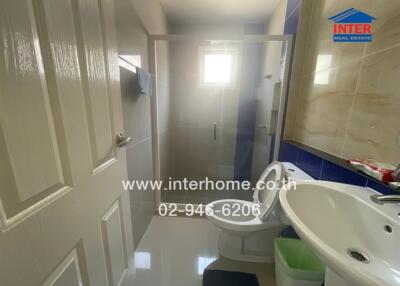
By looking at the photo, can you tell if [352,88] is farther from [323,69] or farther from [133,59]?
[133,59]

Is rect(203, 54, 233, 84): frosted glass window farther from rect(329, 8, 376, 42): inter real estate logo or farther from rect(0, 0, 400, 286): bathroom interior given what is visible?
rect(329, 8, 376, 42): inter real estate logo

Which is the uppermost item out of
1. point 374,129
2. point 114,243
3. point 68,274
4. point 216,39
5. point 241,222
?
point 216,39

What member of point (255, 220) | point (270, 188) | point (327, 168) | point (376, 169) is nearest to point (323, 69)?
point (327, 168)

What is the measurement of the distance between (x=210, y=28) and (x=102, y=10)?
83.4 inches

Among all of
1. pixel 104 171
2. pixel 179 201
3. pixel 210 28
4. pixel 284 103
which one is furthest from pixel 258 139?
pixel 104 171

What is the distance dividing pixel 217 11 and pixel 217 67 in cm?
62

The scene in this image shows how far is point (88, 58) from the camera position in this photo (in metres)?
0.60

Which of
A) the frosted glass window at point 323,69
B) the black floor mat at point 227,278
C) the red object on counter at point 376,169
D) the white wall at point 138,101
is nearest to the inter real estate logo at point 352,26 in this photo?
the frosted glass window at point 323,69

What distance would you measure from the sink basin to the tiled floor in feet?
2.59

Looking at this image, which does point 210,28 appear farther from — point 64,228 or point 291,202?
point 64,228

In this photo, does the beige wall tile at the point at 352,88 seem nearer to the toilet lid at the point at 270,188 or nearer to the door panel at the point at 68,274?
the toilet lid at the point at 270,188

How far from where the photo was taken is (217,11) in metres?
2.08

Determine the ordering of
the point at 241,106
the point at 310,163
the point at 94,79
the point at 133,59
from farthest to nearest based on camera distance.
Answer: the point at 241,106 < the point at 133,59 < the point at 310,163 < the point at 94,79

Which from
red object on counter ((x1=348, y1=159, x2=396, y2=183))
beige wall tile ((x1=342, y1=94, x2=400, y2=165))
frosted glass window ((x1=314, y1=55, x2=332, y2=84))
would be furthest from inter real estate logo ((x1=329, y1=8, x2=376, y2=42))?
red object on counter ((x1=348, y1=159, x2=396, y2=183))
